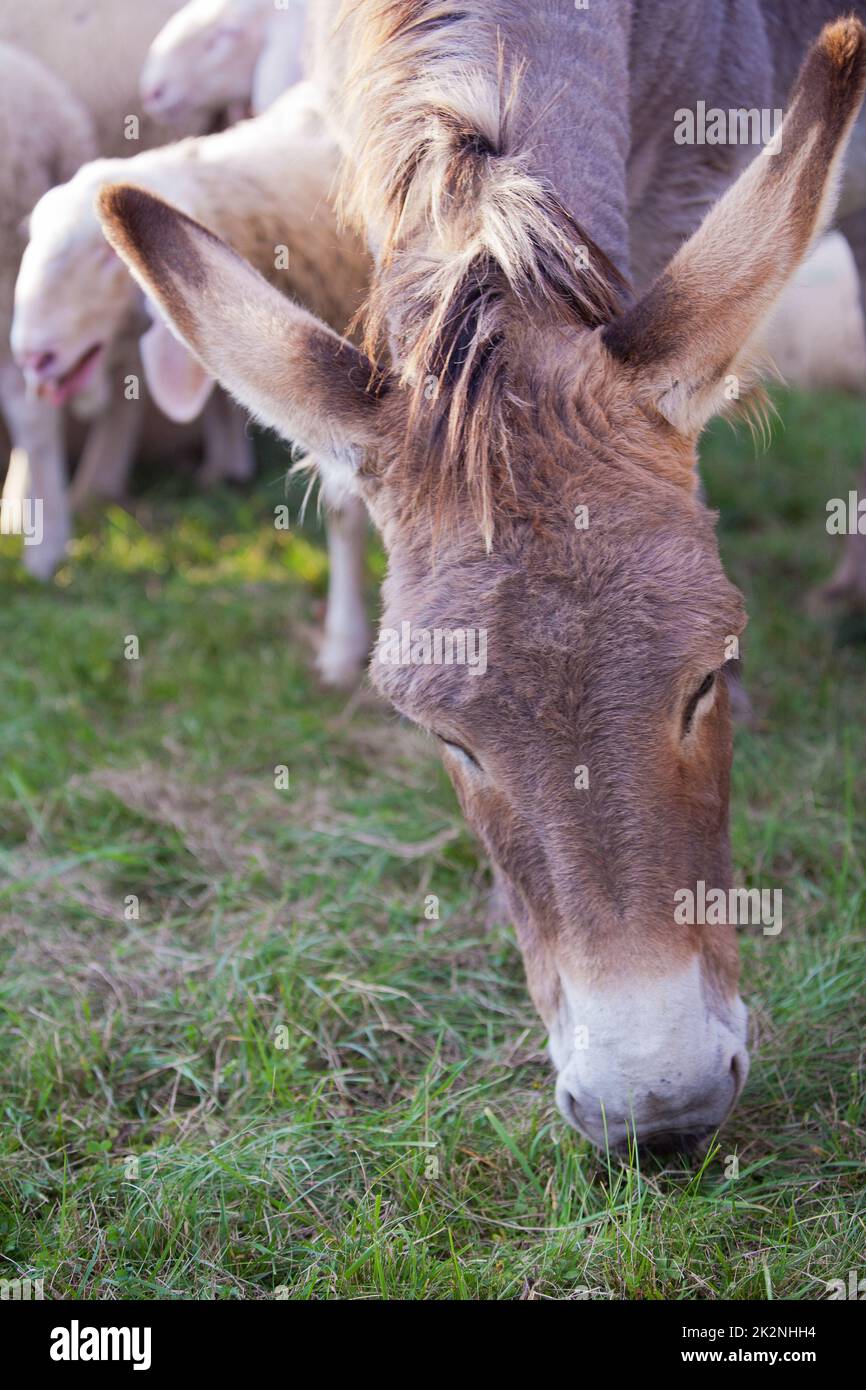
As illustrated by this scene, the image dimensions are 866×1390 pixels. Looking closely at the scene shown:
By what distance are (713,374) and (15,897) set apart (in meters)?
2.84

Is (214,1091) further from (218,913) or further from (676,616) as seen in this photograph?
(676,616)

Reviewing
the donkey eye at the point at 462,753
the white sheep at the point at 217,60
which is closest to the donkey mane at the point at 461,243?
the donkey eye at the point at 462,753

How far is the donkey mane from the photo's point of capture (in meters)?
2.59

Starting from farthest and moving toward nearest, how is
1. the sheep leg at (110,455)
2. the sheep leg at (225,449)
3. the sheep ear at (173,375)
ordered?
the sheep leg at (225,449) < the sheep leg at (110,455) < the sheep ear at (173,375)

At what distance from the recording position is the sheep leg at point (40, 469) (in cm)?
666

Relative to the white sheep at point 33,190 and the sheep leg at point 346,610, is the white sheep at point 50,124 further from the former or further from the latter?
the sheep leg at point 346,610

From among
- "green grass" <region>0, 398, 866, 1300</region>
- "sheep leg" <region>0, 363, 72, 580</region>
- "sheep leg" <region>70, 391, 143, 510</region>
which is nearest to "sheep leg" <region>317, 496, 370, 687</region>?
"green grass" <region>0, 398, 866, 1300</region>

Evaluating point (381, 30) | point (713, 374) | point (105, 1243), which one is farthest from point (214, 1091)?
point (381, 30)

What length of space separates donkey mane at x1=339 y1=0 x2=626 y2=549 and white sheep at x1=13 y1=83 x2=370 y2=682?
1214 millimetres

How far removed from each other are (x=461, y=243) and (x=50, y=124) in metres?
4.15

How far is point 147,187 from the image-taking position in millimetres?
3598

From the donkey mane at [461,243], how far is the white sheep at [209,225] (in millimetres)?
1214

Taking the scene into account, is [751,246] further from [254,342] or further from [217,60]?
[217,60]
